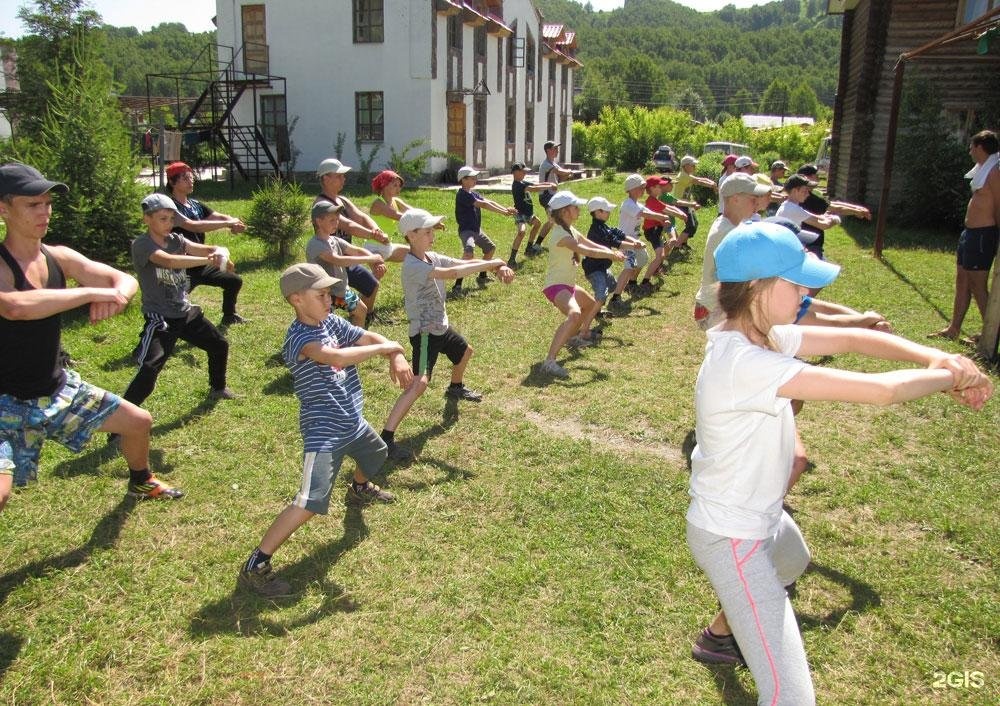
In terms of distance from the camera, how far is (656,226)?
11.2m

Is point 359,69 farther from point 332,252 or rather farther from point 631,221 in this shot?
point 332,252

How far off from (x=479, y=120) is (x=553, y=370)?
1004 inches

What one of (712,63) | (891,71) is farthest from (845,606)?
(712,63)

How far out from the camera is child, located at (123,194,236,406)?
5.60 m

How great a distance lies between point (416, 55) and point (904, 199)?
53.4 feet

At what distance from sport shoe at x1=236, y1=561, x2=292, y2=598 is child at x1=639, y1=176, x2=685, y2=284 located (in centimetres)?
806

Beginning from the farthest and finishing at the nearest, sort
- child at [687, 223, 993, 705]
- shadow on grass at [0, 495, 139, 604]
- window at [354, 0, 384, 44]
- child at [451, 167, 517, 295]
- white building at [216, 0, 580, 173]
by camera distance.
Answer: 1. white building at [216, 0, 580, 173]
2. window at [354, 0, 384, 44]
3. child at [451, 167, 517, 295]
4. shadow on grass at [0, 495, 139, 604]
5. child at [687, 223, 993, 705]

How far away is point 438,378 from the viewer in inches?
285

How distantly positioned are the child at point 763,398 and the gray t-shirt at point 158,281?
4660 mm

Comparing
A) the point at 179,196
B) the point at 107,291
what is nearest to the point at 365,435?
the point at 107,291

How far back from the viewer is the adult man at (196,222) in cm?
725

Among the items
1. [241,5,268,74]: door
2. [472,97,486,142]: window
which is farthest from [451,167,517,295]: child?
[472,97,486,142]: window

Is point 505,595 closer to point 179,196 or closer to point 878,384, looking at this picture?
point 878,384

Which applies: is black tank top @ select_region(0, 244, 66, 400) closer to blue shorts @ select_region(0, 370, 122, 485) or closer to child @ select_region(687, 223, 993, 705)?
blue shorts @ select_region(0, 370, 122, 485)
